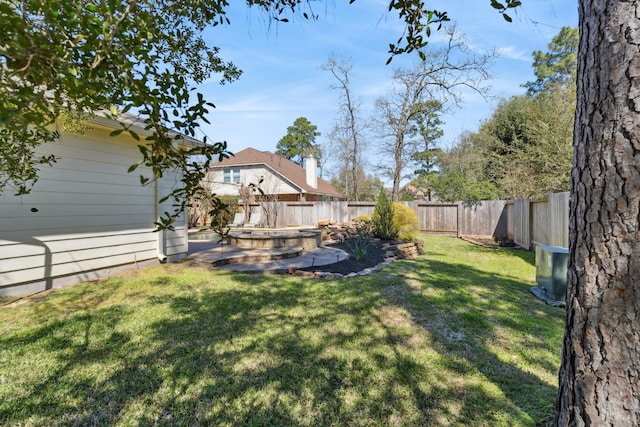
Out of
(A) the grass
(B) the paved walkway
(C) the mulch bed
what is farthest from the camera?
(B) the paved walkway

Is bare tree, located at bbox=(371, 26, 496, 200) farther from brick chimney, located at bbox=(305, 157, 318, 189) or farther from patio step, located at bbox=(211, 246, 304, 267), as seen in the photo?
patio step, located at bbox=(211, 246, 304, 267)

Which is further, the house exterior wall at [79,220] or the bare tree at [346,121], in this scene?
the bare tree at [346,121]

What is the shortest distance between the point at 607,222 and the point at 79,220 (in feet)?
21.8

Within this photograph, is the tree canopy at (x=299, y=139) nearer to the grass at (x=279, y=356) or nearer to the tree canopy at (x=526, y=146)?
the tree canopy at (x=526, y=146)

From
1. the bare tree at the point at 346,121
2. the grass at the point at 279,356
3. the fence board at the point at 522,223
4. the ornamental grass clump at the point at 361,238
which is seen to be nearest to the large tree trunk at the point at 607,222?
the grass at the point at 279,356

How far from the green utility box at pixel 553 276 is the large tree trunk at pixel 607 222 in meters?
3.81

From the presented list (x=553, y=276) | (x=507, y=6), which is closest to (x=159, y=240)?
(x=507, y=6)

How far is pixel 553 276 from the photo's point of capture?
456 cm

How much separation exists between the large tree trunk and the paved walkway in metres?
5.26

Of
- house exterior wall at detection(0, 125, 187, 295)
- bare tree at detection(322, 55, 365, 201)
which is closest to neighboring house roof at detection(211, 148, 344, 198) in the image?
bare tree at detection(322, 55, 365, 201)

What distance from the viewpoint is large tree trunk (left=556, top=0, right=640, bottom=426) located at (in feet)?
3.68

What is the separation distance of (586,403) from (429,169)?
1105 inches

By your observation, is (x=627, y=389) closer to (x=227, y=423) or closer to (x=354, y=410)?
(x=354, y=410)

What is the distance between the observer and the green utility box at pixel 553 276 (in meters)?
4.48
